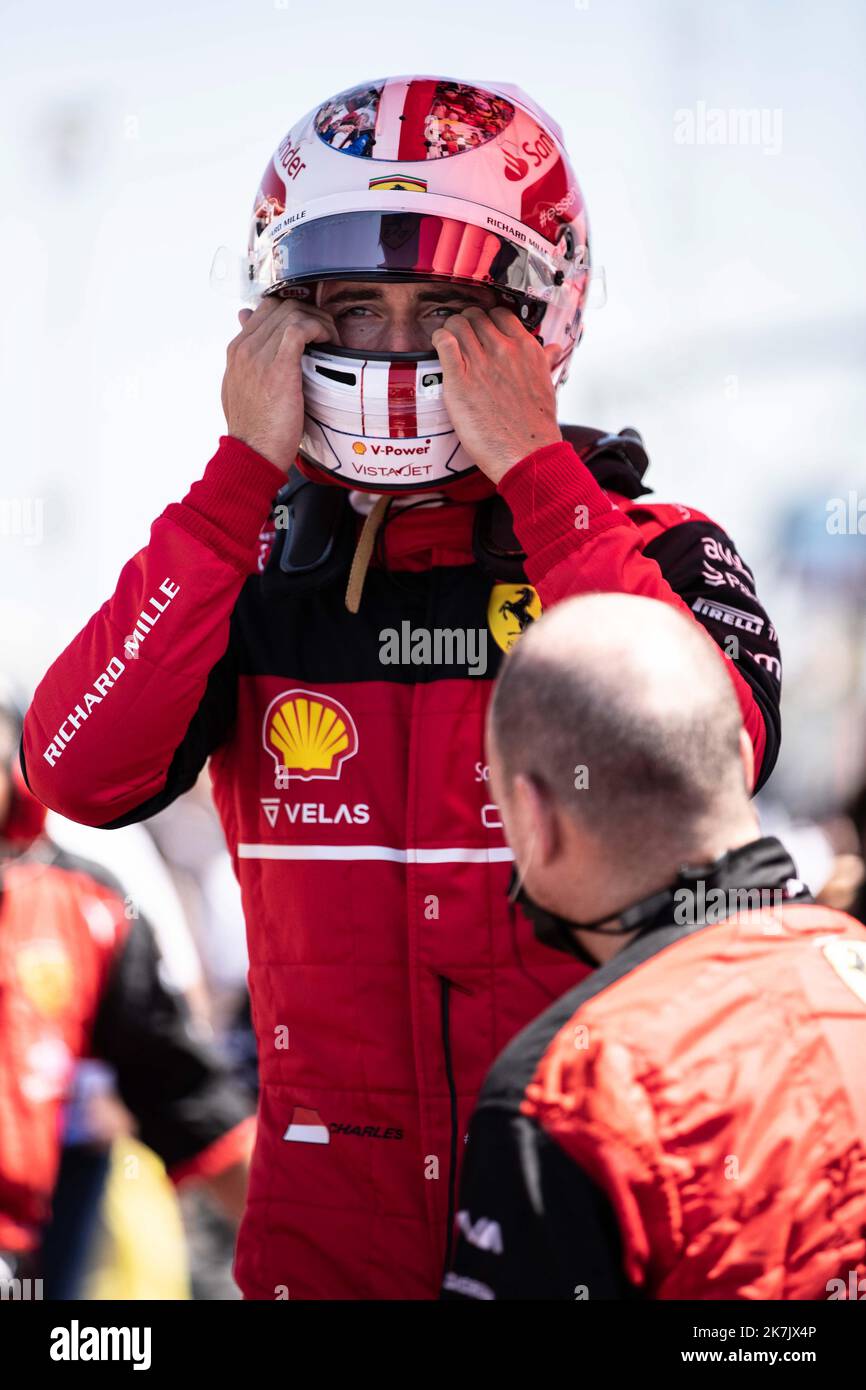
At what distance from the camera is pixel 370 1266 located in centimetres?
233

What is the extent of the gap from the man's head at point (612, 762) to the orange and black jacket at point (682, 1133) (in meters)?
0.06

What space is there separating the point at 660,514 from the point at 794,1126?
4.05 feet

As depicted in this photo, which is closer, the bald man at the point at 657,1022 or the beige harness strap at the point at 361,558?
the bald man at the point at 657,1022

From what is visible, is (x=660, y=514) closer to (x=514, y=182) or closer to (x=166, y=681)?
(x=514, y=182)

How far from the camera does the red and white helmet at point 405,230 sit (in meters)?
2.51

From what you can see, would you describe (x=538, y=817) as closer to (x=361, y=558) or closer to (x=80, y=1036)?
(x=361, y=558)

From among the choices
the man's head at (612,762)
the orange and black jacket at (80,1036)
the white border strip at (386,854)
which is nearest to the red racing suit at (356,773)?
the white border strip at (386,854)

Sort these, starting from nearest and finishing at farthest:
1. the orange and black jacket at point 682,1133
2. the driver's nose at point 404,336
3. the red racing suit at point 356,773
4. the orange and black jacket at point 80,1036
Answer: the orange and black jacket at point 682,1133, the red racing suit at point 356,773, the driver's nose at point 404,336, the orange and black jacket at point 80,1036

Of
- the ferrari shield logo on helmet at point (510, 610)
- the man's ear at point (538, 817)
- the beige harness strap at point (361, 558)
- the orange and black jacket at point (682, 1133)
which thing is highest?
the beige harness strap at point (361, 558)

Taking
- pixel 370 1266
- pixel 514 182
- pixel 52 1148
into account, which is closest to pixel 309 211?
pixel 514 182

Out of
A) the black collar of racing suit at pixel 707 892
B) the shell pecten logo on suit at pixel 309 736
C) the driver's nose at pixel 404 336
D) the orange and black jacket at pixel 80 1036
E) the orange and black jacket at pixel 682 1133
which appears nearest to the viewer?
the orange and black jacket at pixel 682 1133

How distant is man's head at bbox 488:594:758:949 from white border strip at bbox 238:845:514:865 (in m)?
0.61

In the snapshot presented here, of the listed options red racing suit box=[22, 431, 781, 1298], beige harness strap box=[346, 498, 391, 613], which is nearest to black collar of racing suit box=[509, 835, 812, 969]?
red racing suit box=[22, 431, 781, 1298]

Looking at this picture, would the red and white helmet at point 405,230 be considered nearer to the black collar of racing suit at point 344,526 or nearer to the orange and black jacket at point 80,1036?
the black collar of racing suit at point 344,526
